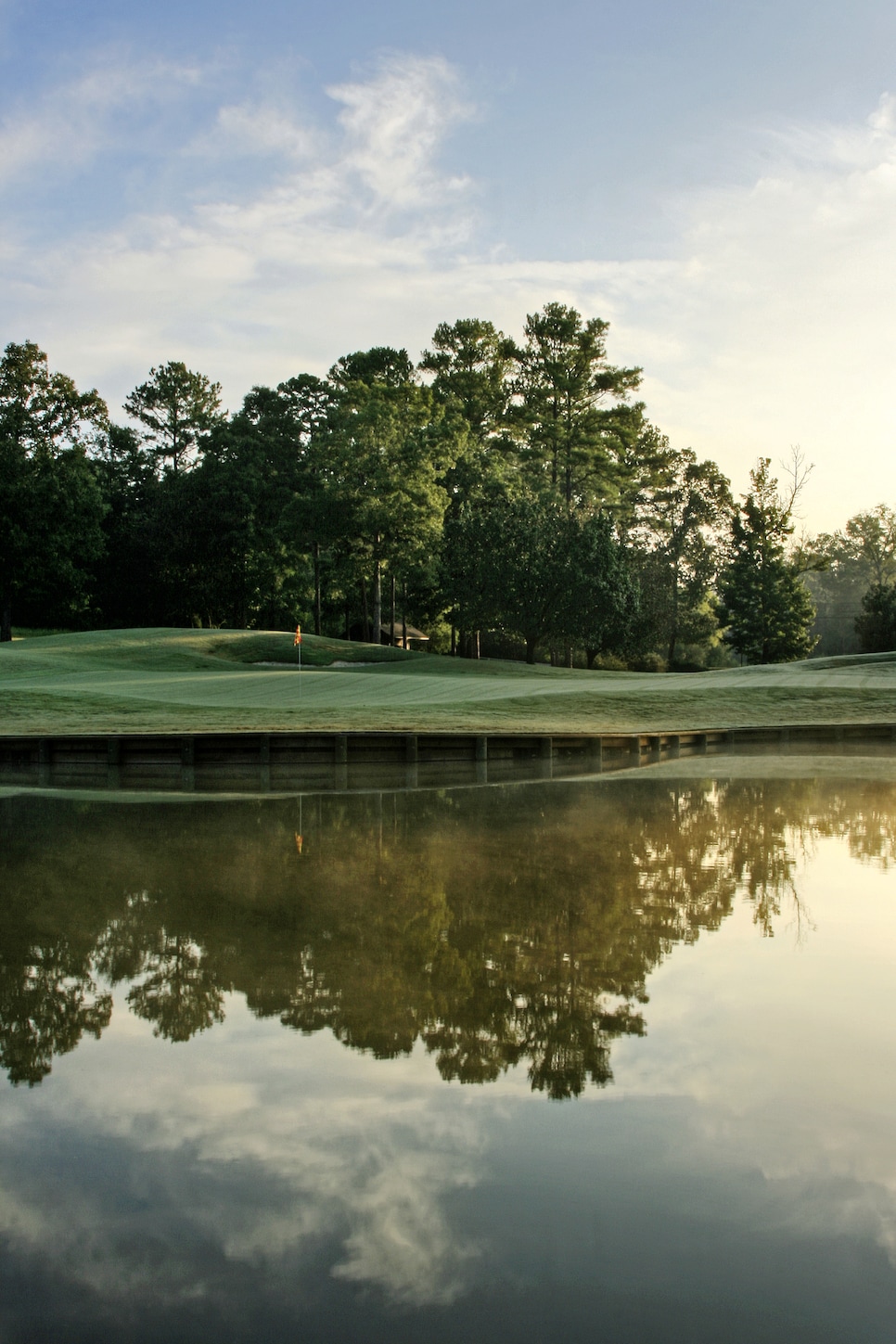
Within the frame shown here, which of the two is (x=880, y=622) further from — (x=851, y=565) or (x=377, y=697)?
(x=851, y=565)

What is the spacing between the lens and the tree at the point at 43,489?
5438 cm

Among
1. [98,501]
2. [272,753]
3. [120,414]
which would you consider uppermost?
[120,414]

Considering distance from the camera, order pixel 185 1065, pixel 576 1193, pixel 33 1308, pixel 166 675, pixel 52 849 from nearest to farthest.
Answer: pixel 33 1308, pixel 576 1193, pixel 185 1065, pixel 52 849, pixel 166 675

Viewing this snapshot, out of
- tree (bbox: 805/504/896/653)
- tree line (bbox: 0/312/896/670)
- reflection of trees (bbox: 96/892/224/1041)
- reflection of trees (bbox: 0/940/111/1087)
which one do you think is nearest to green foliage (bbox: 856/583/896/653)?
tree line (bbox: 0/312/896/670)

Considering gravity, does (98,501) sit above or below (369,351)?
below

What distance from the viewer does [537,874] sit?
8641 millimetres

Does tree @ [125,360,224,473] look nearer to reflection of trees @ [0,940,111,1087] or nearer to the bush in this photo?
the bush

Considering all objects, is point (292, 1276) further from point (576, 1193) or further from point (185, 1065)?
point (185, 1065)

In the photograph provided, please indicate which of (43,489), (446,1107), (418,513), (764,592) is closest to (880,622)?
(764,592)

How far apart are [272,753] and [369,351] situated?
166 ft

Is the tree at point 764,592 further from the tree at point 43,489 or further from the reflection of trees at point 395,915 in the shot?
the reflection of trees at point 395,915

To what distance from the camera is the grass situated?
68.8ft

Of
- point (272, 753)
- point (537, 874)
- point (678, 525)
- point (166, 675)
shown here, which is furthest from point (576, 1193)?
point (678, 525)

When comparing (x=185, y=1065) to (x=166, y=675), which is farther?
(x=166, y=675)
